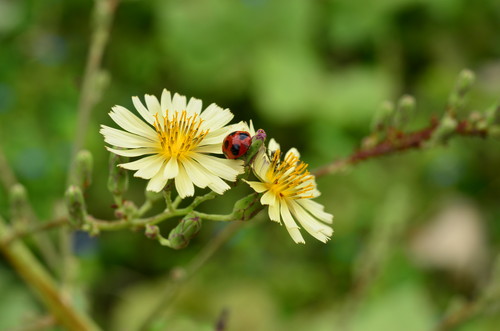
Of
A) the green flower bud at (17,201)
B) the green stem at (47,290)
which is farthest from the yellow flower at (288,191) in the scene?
the green stem at (47,290)

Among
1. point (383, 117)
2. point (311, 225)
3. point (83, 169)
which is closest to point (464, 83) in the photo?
point (383, 117)

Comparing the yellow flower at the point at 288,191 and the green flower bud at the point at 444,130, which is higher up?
the green flower bud at the point at 444,130

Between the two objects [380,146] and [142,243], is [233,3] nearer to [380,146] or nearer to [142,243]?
[142,243]

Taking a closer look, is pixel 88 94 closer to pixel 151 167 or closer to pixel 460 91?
pixel 151 167

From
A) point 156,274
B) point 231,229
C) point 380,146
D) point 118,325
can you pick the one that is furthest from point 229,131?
point 156,274

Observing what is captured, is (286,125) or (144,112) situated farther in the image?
(286,125)

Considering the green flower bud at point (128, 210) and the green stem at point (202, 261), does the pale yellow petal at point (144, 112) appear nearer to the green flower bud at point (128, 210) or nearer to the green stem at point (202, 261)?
the green flower bud at point (128, 210)
